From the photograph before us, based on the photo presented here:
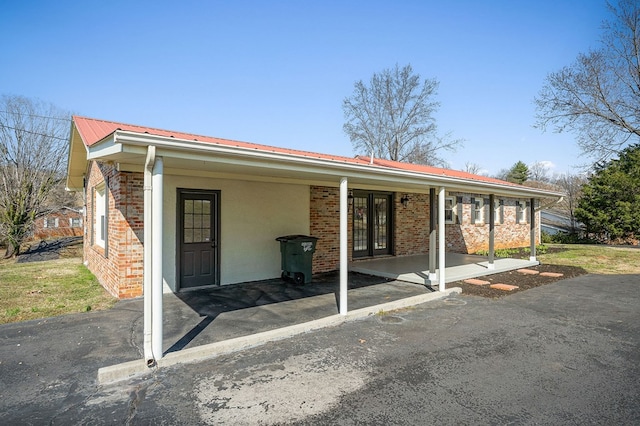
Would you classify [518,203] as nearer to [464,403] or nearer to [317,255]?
[317,255]

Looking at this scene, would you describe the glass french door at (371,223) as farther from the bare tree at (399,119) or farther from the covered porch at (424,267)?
the bare tree at (399,119)

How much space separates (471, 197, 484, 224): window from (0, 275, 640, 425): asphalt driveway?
9.57 m

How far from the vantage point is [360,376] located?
12.1 ft

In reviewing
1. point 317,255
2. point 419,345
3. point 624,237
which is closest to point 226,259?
point 317,255

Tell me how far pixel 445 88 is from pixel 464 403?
29.5 meters

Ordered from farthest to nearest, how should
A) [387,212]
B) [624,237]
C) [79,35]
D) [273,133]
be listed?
[273,133] → [624,237] → [387,212] → [79,35]

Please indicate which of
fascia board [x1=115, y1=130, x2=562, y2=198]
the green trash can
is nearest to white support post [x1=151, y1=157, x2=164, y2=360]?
fascia board [x1=115, y1=130, x2=562, y2=198]

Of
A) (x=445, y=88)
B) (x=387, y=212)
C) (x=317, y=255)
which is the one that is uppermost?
(x=445, y=88)

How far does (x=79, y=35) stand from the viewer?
11133 millimetres

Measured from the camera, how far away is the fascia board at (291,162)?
3838mm

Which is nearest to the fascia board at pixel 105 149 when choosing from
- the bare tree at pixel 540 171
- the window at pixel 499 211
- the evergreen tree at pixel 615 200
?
the window at pixel 499 211

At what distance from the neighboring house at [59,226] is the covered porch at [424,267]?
20.3 meters

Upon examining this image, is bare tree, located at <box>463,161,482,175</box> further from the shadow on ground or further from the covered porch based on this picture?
the shadow on ground

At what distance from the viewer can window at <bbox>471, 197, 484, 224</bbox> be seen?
588 inches
